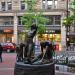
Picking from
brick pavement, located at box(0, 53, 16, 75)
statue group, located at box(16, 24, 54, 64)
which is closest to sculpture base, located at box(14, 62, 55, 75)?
statue group, located at box(16, 24, 54, 64)

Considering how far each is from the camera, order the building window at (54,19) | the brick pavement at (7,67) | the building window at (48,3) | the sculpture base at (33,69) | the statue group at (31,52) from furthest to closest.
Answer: the building window at (48,3) < the building window at (54,19) < the brick pavement at (7,67) < the statue group at (31,52) < the sculpture base at (33,69)

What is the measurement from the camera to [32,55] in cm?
1644

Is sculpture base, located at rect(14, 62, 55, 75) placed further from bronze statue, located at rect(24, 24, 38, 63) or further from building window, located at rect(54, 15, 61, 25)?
building window, located at rect(54, 15, 61, 25)

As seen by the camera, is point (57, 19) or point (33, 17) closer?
point (33, 17)

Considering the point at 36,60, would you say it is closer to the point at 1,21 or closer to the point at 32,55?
the point at 32,55

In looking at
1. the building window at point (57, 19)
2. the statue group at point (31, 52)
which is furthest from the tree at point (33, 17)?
the statue group at point (31, 52)

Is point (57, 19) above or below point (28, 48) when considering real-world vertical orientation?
below

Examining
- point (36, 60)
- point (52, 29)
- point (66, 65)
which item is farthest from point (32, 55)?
point (52, 29)

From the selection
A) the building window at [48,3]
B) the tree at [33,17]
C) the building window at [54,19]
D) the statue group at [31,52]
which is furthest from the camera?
the building window at [48,3]

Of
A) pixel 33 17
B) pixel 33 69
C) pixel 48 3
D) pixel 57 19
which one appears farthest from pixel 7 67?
pixel 48 3

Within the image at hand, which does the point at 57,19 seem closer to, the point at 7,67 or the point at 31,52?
the point at 7,67

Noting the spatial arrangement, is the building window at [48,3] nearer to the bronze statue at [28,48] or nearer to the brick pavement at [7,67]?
the brick pavement at [7,67]

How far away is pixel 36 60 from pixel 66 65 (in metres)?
8.62

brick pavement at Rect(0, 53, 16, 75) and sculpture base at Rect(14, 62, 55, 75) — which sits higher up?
sculpture base at Rect(14, 62, 55, 75)
